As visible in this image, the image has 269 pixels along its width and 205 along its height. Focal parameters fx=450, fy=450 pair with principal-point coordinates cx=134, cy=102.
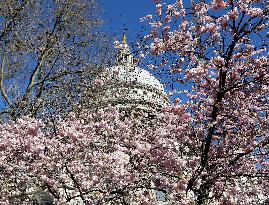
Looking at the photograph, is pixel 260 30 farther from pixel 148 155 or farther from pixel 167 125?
pixel 148 155

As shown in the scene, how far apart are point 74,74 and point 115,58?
2.07 m

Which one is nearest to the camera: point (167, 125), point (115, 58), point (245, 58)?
point (245, 58)

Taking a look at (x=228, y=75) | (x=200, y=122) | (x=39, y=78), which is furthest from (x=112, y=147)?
(x=39, y=78)

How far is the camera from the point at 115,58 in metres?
18.7

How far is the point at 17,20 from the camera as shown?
1877 cm

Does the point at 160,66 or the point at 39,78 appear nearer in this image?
the point at 160,66

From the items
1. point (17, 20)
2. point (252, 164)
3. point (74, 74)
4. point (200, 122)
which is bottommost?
point (252, 164)

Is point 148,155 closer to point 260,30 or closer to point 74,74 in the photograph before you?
point 260,30

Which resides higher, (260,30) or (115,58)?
(115,58)

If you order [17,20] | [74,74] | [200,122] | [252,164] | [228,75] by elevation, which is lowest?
[252,164]

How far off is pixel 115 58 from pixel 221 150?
8973mm

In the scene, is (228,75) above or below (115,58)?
below

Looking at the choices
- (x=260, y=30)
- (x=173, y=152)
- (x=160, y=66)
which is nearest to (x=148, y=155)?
(x=173, y=152)

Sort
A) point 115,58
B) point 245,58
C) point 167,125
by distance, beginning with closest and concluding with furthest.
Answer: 1. point 245,58
2. point 167,125
3. point 115,58
